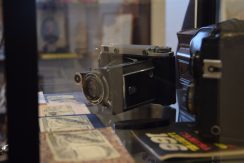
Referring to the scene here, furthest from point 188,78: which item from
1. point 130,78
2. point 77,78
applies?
point 77,78

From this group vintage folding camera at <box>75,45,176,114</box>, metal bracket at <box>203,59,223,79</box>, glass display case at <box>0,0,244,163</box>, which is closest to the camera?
glass display case at <box>0,0,244,163</box>

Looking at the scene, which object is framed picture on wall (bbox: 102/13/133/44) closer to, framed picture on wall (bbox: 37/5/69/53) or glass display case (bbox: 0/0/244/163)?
glass display case (bbox: 0/0/244/163)

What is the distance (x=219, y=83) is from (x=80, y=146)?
0.23 m

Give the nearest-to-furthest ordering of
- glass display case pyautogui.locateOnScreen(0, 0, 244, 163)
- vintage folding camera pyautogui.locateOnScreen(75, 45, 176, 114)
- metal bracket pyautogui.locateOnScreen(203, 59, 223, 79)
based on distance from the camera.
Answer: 1. glass display case pyautogui.locateOnScreen(0, 0, 244, 163)
2. metal bracket pyautogui.locateOnScreen(203, 59, 223, 79)
3. vintage folding camera pyautogui.locateOnScreen(75, 45, 176, 114)

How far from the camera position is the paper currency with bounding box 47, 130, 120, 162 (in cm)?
50

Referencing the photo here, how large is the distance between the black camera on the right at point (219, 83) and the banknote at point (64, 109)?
26 cm

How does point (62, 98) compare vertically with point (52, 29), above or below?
below

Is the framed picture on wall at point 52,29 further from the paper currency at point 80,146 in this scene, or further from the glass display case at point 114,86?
the paper currency at point 80,146

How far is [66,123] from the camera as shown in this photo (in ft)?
2.16

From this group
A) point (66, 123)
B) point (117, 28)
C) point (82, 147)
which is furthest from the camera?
point (117, 28)

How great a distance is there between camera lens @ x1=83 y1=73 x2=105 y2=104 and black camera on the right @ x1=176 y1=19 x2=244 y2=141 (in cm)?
20

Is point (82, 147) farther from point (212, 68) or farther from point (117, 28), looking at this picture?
point (117, 28)

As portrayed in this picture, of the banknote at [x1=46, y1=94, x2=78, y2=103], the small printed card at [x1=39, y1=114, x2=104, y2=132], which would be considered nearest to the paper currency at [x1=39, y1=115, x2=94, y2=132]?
the small printed card at [x1=39, y1=114, x2=104, y2=132]

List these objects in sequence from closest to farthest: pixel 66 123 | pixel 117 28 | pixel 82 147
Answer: pixel 82 147
pixel 66 123
pixel 117 28
